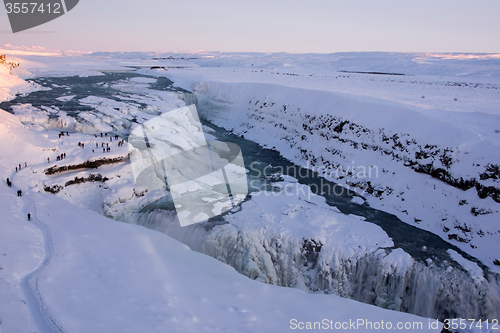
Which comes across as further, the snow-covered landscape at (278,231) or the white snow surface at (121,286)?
the snow-covered landscape at (278,231)

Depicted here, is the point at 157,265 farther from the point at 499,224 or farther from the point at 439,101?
the point at 439,101

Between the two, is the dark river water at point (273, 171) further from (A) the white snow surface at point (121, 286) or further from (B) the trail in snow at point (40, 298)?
(B) the trail in snow at point (40, 298)

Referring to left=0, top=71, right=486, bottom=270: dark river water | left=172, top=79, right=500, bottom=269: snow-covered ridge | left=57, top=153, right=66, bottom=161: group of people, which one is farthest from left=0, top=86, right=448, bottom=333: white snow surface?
left=172, top=79, right=500, bottom=269: snow-covered ridge

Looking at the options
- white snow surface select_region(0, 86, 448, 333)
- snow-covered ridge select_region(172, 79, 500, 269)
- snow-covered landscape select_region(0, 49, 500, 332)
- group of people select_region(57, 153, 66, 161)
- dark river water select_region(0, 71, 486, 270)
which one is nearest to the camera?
white snow surface select_region(0, 86, 448, 333)

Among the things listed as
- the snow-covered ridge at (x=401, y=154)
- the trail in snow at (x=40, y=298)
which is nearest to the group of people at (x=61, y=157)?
the trail in snow at (x=40, y=298)

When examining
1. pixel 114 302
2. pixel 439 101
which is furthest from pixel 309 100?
pixel 114 302

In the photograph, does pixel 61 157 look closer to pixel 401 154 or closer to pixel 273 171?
pixel 273 171

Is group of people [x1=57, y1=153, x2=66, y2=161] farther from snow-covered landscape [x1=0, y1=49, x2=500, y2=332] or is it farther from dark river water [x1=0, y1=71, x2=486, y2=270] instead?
dark river water [x1=0, y1=71, x2=486, y2=270]

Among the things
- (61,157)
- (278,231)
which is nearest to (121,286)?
(278,231)
